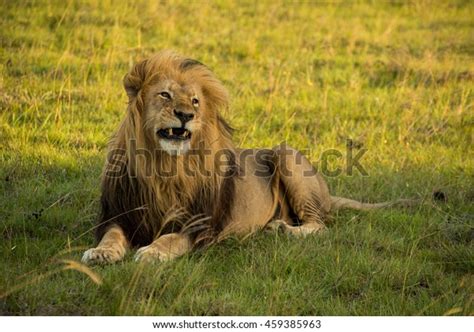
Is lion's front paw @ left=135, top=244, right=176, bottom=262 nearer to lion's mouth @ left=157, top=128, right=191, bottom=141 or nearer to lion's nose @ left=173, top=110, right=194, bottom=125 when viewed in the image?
lion's mouth @ left=157, top=128, right=191, bottom=141

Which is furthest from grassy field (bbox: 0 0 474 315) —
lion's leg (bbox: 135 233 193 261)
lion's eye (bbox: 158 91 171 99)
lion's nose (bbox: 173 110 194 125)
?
lion's eye (bbox: 158 91 171 99)

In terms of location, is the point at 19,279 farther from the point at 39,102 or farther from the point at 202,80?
the point at 39,102

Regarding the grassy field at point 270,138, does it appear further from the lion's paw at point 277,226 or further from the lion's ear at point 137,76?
the lion's ear at point 137,76

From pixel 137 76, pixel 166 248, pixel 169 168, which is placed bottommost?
pixel 166 248

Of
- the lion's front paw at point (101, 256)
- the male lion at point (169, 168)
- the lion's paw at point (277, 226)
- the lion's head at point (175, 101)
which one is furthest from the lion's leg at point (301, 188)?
the lion's front paw at point (101, 256)

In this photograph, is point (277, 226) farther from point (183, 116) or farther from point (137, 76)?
point (137, 76)

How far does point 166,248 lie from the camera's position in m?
4.90

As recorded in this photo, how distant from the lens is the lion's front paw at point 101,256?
4707mm

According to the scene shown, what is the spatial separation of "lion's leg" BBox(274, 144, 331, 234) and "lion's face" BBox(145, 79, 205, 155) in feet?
3.80

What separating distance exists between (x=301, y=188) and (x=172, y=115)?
1483 millimetres

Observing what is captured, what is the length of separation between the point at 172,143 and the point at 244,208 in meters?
0.92

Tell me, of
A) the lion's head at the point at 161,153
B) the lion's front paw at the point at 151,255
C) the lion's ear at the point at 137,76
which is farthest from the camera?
the lion's ear at the point at 137,76

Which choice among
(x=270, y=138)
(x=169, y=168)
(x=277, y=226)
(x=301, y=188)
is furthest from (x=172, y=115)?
(x=270, y=138)

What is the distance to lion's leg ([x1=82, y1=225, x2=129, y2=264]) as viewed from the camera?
15.5ft
